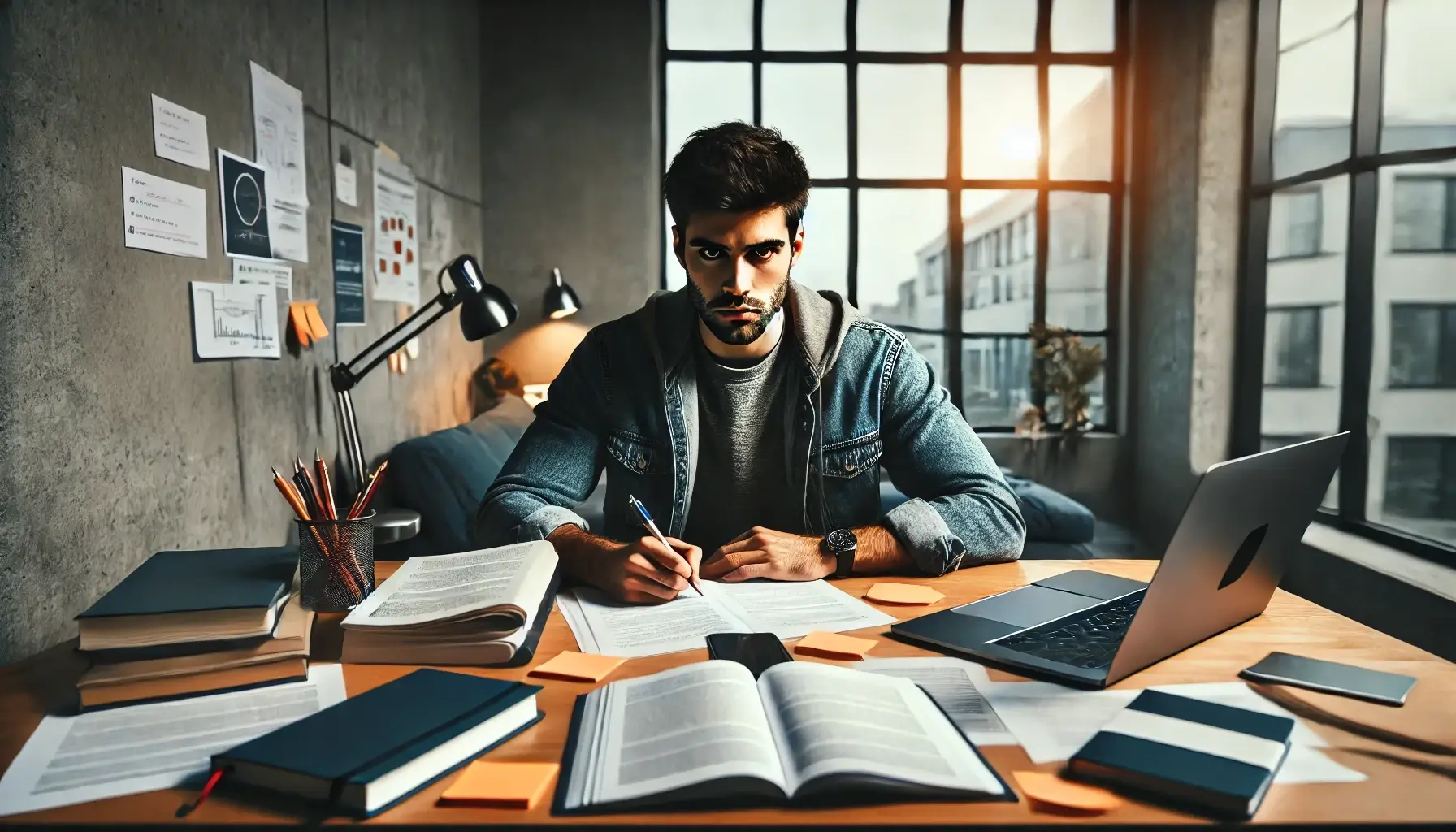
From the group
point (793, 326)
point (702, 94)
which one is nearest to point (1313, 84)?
point (702, 94)

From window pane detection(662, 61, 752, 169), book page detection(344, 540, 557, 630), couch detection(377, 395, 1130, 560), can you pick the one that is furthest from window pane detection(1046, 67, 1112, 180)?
book page detection(344, 540, 557, 630)

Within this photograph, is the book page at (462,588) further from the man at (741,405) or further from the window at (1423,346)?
the window at (1423,346)

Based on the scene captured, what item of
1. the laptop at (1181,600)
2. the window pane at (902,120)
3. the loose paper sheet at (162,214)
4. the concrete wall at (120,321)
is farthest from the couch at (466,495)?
the window pane at (902,120)

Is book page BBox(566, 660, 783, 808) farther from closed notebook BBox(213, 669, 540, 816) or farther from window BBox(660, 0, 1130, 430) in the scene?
window BBox(660, 0, 1130, 430)

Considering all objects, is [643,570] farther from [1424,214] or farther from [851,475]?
[1424,214]

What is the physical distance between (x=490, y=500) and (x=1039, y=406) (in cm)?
386

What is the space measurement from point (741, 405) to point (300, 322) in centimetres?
120

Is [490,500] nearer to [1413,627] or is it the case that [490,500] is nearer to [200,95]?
[200,95]

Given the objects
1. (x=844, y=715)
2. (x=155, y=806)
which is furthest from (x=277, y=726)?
(x=844, y=715)

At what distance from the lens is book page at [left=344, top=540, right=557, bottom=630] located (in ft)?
3.17

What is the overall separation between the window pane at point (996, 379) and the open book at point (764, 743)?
4230 millimetres

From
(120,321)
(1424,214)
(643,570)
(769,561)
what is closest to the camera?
(643,570)

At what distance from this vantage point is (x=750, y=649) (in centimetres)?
98

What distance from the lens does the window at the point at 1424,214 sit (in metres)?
2.78
